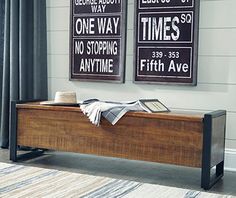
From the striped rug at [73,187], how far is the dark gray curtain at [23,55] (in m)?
1.07

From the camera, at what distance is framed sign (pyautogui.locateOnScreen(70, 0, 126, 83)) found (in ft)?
12.8

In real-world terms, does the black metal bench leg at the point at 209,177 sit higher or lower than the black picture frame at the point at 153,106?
lower

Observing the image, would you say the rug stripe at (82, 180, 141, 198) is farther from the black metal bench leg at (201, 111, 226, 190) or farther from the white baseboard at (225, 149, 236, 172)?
the white baseboard at (225, 149, 236, 172)

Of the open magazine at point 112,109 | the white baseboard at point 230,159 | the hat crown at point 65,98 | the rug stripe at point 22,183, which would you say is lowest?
the rug stripe at point 22,183

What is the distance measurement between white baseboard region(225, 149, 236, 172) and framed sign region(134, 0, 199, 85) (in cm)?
64

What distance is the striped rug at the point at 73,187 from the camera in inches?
110

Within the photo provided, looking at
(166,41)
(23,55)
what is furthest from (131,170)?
(23,55)

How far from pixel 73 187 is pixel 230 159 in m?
1.39

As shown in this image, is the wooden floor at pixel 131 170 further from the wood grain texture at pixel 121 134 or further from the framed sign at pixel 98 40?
the framed sign at pixel 98 40

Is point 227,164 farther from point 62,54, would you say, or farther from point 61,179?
point 62,54

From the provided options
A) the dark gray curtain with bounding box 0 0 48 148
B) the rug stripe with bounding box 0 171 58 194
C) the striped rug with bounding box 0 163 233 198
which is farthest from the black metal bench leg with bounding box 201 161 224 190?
the dark gray curtain with bounding box 0 0 48 148

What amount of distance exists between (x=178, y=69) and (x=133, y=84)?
0.46 meters

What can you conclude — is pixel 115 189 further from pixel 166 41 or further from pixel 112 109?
pixel 166 41

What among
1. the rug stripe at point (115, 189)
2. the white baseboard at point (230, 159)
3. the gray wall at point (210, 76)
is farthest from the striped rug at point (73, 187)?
the gray wall at point (210, 76)
